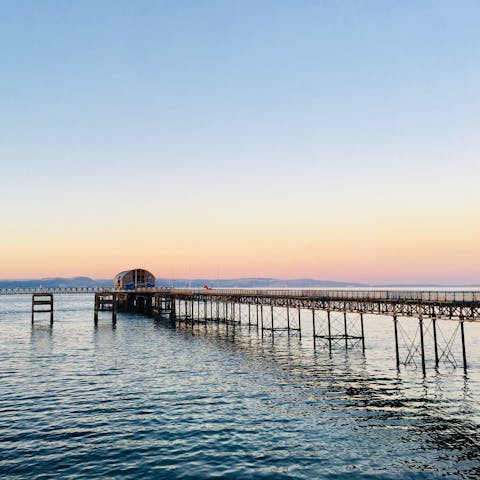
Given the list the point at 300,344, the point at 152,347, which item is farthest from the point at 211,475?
the point at 300,344

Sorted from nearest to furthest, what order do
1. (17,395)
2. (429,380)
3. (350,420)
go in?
1. (350,420)
2. (17,395)
3. (429,380)

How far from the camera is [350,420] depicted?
2864 cm

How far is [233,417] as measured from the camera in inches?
1141

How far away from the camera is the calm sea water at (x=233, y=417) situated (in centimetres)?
2134

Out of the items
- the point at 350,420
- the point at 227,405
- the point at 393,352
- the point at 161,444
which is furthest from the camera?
the point at 393,352

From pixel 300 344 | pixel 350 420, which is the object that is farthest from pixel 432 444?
pixel 300 344

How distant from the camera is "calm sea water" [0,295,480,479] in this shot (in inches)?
840

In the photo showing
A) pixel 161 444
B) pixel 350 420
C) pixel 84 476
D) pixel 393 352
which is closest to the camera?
pixel 84 476

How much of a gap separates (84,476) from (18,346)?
49.1m

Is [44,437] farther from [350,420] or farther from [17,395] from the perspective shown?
[350,420]

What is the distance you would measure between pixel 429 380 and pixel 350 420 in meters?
15.8

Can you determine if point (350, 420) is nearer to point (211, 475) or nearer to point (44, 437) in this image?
point (211, 475)

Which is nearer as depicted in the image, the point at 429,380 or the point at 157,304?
the point at 429,380

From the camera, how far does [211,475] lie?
66.4ft
